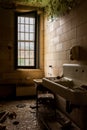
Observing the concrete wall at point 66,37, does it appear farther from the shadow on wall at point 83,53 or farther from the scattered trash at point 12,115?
the scattered trash at point 12,115

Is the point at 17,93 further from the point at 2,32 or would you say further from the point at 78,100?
the point at 78,100

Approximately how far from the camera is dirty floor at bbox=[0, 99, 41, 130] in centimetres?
298

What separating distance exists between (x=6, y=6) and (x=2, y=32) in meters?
0.70

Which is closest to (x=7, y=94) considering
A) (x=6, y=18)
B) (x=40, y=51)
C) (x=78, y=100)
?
(x=40, y=51)

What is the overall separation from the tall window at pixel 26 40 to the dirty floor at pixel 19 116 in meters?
1.16

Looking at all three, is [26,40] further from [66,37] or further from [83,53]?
[83,53]

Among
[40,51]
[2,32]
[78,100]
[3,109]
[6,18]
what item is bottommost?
[3,109]

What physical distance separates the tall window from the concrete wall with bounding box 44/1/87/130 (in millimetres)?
800

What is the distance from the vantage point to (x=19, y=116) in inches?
137

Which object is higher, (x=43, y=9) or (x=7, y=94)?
(x=43, y=9)

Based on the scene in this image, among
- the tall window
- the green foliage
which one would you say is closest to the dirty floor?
the tall window

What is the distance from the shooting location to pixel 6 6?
4719 millimetres

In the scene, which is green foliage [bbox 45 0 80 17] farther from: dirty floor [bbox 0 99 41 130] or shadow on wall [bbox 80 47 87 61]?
dirty floor [bbox 0 99 41 130]

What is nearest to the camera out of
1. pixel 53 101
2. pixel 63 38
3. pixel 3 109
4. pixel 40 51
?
pixel 63 38
